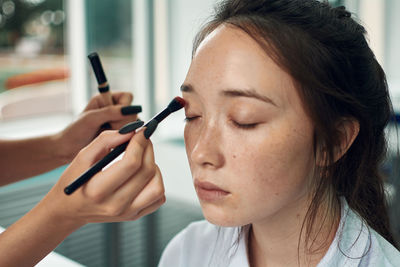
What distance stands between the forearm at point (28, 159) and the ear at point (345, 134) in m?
0.68

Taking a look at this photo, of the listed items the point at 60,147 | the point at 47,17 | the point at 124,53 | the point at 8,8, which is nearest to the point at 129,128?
the point at 60,147

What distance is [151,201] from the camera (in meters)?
0.75

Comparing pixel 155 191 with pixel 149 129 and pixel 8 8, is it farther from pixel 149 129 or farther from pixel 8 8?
pixel 8 8

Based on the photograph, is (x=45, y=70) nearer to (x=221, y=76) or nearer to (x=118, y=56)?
(x=118, y=56)

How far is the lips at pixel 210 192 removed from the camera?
85 cm

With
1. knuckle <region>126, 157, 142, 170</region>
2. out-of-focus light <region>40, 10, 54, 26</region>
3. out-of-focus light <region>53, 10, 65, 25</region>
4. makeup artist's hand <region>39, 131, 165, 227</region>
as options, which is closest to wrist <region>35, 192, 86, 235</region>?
makeup artist's hand <region>39, 131, 165, 227</region>

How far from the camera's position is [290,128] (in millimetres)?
839

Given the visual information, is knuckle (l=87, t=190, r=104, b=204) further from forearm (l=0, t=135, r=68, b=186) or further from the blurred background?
the blurred background

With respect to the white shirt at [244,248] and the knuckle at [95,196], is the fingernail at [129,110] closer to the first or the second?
the white shirt at [244,248]

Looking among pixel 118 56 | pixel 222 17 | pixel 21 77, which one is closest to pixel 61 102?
pixel 21 77

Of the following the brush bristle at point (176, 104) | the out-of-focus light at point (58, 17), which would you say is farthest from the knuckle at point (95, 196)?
the out-of-focus light at point (58, 17)

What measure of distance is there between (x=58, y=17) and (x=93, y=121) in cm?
370

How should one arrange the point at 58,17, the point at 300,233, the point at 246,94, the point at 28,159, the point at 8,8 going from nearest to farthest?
the point at 246,94, the point at 300,233, the point at 28,159, the point at 8,8, the point at 58,17

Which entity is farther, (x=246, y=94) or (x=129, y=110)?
(x=129, y=110)
